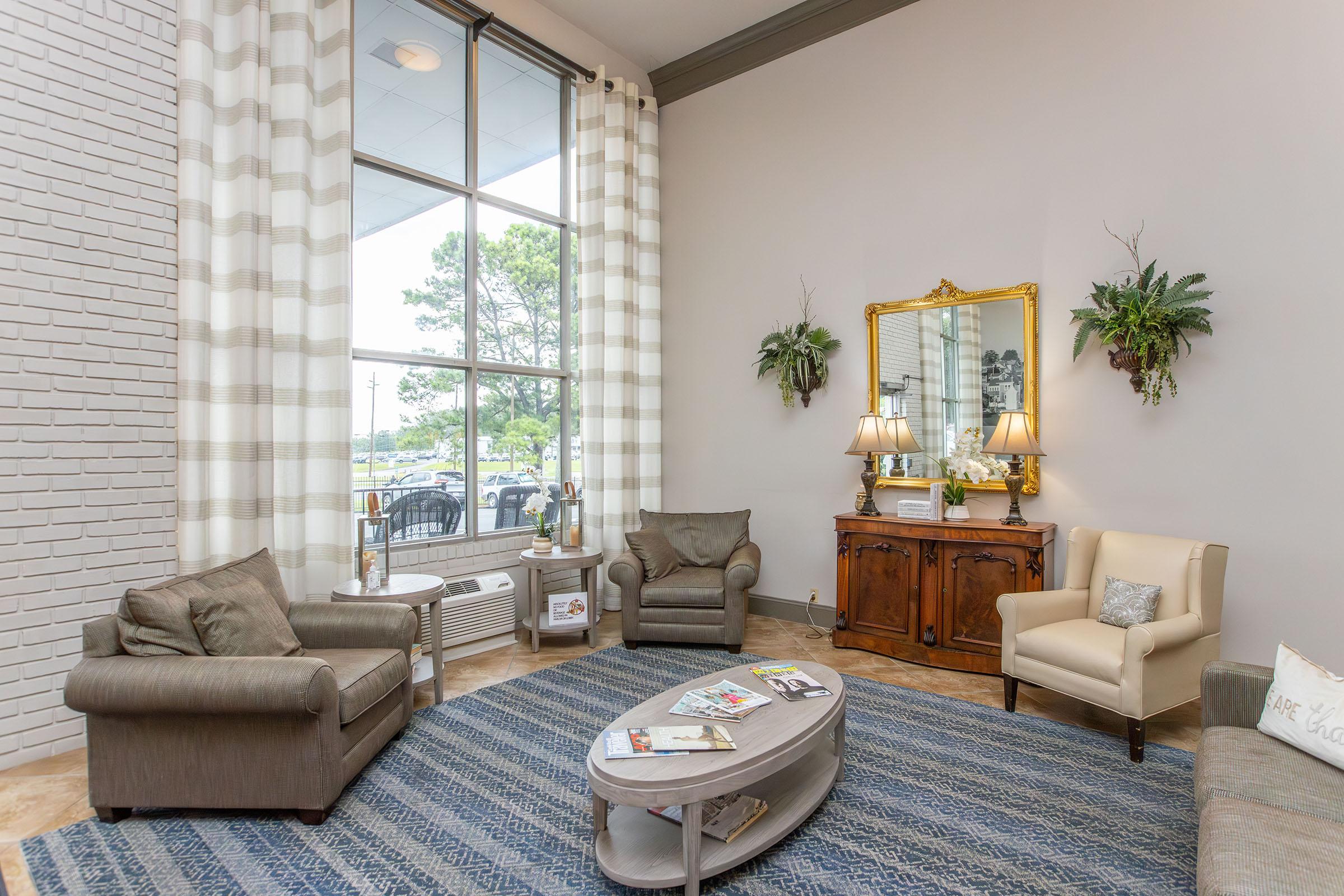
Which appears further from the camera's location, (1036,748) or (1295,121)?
(1295,121)

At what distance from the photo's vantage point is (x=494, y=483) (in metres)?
4.95

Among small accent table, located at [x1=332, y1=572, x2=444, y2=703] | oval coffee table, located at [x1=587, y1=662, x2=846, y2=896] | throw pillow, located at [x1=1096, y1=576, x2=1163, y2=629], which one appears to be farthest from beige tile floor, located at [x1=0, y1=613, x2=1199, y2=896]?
oval coffee table, located at [x1=587, y1=662, x2=846, y2=896]

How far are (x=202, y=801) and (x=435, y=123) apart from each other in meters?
4.10

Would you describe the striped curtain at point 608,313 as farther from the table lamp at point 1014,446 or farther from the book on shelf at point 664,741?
the book on shelf at point 664,741

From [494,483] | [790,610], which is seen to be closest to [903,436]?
[790,610]

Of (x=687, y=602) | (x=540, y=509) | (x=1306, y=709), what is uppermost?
(x=540, y=509)

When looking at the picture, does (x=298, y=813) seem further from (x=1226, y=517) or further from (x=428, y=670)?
(x=1226, y=517)

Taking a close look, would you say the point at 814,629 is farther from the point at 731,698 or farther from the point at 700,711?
the point at 700,711

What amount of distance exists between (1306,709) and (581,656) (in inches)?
136

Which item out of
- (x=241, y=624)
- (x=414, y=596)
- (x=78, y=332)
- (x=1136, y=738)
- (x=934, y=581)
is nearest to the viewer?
(x=241, y=624)

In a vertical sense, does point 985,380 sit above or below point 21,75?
below

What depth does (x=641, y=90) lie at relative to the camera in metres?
5.97

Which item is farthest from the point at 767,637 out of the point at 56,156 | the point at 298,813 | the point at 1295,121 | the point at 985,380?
the point at 56,156

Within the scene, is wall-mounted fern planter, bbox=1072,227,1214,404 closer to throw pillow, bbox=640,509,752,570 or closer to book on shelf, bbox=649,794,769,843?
throw pillow, bbox=640,509,752,570
